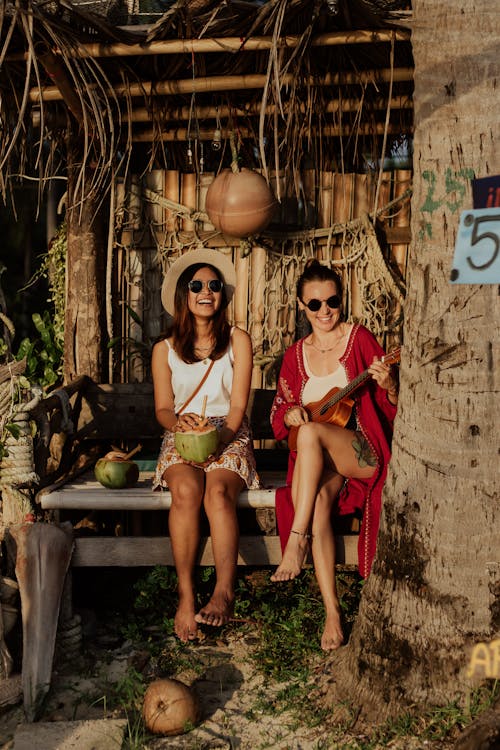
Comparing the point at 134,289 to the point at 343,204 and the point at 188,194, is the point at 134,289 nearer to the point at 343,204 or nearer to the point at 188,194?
the point at 188,194

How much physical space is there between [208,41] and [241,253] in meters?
1.70

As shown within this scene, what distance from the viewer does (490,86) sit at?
2.94 m

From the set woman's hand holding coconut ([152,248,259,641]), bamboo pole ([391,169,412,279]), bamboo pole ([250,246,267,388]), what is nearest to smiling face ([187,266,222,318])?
woman's hand holding coconut ([152,248,259,641])

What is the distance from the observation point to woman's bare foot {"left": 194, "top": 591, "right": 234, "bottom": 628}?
3.83 meters

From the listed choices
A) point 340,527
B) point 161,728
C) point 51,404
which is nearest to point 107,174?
point 51,404

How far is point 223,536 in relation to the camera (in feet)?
13.4

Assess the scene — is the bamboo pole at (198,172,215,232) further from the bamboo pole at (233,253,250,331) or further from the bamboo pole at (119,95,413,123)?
the bamboo pole at (119,95,413,123)

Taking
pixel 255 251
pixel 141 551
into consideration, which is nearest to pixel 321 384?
pixel 141 551

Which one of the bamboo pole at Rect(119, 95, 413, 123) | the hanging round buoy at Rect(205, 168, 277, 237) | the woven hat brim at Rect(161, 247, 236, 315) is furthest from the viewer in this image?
the hanging round buoy at Rect(205, 168, 277, 237)

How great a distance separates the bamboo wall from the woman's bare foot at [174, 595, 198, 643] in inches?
82.7

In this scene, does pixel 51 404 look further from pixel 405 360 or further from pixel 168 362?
pixel 405 360

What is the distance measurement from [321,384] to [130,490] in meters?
1.18

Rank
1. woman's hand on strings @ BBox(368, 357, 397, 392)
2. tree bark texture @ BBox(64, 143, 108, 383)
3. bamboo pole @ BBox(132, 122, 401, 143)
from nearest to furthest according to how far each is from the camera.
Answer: woman's hand on strings @ BBox(368, 357, 397, 392)
bamboo pole @ BBox(132, 122, 401, 143)
tree bark texture @ BBox(64, 143, 108, 383)

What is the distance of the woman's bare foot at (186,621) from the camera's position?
3.90 m
